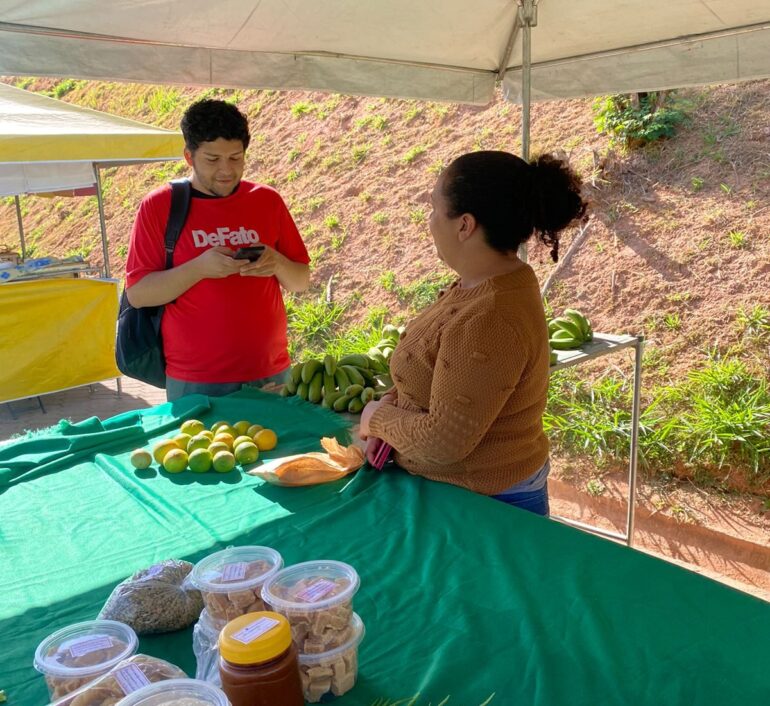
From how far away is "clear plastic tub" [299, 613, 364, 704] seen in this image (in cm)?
123

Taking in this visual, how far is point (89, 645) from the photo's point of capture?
1.16 meters

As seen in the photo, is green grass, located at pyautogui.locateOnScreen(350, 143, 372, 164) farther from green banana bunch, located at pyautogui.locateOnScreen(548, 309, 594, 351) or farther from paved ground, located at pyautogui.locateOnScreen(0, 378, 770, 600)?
green banana bunch, located at pyautogui.locateOnScreen(548, 309, 594, 351)

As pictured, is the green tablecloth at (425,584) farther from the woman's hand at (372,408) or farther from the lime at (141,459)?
the woman's hand at (372,408)

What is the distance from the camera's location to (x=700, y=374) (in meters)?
5.79

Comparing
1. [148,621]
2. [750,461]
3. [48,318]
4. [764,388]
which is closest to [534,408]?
[148,621]

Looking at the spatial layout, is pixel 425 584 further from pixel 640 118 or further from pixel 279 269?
pixel 640 118

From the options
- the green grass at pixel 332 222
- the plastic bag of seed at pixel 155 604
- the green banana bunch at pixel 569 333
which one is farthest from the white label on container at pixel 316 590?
the green grass at pixel 332 222

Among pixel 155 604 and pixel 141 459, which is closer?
pixel 155 604

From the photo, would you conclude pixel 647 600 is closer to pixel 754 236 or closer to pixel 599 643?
pixel 599 643

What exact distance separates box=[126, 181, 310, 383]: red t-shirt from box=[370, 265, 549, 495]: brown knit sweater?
3.73 ft

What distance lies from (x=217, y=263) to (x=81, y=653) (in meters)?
1.85

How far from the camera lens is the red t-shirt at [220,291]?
298 cm

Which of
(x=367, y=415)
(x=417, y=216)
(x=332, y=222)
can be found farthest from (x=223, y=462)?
(x=332, y=222)

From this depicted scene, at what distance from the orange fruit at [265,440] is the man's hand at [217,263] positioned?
26.2 inches
